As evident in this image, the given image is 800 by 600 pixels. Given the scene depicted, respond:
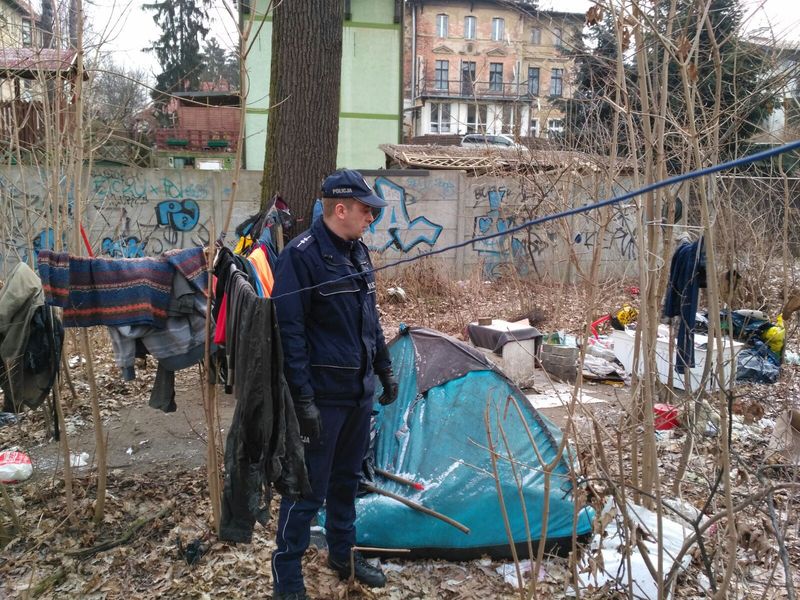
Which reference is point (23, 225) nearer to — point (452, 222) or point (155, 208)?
point (155, 208)

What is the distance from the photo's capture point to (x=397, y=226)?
1278cm

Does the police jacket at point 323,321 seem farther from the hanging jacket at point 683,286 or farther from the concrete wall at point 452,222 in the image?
the concrete wall at point 452,222

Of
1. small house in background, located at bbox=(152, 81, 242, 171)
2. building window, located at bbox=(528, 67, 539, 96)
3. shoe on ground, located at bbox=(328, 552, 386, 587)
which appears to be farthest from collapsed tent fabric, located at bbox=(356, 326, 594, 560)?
small house in background, located at bbox=(152, 81, 242, 171)

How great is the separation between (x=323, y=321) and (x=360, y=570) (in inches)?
49.6

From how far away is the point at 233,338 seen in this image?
2.71 meters

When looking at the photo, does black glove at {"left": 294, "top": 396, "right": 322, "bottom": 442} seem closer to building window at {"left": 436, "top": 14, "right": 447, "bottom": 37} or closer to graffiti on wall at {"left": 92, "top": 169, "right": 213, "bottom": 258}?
graffiti on wall at {"left": 92, "top": 169, "right": 213, "bottom": 258}

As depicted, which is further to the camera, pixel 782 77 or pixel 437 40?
pixel 437 40

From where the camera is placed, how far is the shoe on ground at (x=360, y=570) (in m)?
3.03

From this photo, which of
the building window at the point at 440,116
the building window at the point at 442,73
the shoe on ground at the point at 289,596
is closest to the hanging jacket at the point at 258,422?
the shoe on ground at the point at 289,596

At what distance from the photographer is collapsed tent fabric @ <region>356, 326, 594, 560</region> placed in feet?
10.7

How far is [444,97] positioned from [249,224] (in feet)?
128

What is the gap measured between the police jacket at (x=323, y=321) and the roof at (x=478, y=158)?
6461mm

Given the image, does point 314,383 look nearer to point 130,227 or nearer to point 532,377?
point 532,377

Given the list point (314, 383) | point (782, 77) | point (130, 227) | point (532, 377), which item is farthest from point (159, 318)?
point (130, 227)
